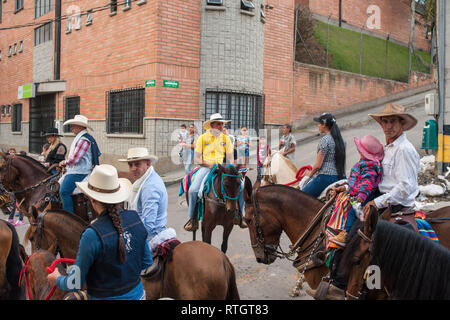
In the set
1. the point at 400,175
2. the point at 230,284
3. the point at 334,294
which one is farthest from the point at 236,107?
the point at 334,294

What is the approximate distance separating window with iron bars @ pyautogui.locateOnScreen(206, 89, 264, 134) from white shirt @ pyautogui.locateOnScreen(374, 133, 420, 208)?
546 inches

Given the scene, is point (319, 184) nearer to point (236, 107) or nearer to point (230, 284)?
point (230, 284)

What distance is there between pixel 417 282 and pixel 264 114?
16.9 meters

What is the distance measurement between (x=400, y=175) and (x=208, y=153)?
432cm

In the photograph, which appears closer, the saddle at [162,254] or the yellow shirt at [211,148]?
the saddle at [162,254]

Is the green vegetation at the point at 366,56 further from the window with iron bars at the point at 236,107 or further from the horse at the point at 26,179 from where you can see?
the horse at the point at 26,179

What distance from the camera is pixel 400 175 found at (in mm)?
3863

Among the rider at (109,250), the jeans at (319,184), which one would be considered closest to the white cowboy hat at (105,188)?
the rider at (109,250)

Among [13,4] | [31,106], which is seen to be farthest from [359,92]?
[13,4]

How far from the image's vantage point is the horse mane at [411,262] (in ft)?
8.85

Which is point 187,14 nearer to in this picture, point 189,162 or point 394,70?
point 189,162

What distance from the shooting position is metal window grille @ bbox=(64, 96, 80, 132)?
2178cm

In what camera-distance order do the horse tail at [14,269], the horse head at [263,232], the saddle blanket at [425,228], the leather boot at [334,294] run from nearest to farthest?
1. the leather boot at [334,294]
2. the saddle blanket at [425,228]
3. the horse tail at [14,269]
4. the horse head at [263,232]

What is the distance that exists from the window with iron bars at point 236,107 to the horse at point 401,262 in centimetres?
1457
